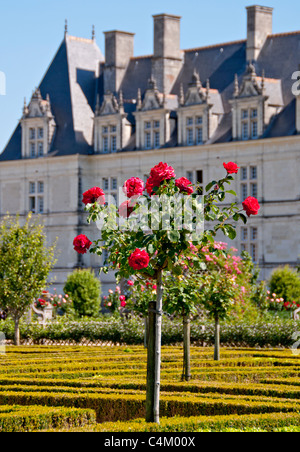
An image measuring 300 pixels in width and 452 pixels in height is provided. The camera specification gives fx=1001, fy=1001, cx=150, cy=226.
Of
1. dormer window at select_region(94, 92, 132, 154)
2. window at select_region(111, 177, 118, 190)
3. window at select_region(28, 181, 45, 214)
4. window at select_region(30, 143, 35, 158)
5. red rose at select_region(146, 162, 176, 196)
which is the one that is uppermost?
dormer window at select_region(94, 92, 132, 154)

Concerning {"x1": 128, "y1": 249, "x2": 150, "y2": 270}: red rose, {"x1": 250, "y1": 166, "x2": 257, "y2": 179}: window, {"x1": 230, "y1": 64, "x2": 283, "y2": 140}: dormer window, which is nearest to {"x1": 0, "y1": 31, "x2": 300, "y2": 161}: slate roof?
{"x1": 230, "y1": 64, "x2": 283, "y2": 140}: dormer window

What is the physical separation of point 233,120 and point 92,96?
30.7ft

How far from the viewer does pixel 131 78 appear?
5031 cm

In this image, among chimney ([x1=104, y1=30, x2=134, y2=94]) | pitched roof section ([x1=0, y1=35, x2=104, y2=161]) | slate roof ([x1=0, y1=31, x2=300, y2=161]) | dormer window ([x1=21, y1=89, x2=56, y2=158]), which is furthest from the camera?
chimney ([x1=104, y1=30, x2=134, y2=94])

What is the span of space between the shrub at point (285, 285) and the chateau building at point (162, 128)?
5.16 metres

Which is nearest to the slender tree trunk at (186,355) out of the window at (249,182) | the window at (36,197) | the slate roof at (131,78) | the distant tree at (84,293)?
the distant tree at (84,293)

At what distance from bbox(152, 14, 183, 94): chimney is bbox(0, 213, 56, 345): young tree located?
2482cm

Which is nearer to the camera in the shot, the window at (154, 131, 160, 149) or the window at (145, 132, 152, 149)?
the window at (154, 131, 160, 149)

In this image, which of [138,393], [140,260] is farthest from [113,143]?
[140,260]

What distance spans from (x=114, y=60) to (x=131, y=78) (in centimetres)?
123

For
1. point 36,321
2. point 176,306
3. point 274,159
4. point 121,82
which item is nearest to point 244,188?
point 274,159

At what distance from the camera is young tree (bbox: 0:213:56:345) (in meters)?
24.2

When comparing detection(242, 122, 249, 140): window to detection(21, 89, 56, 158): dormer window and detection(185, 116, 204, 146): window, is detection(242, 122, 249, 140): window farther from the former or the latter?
detection(21, 89, 56, 158): dormer window

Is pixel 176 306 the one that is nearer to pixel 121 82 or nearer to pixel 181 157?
pixel 181 157
